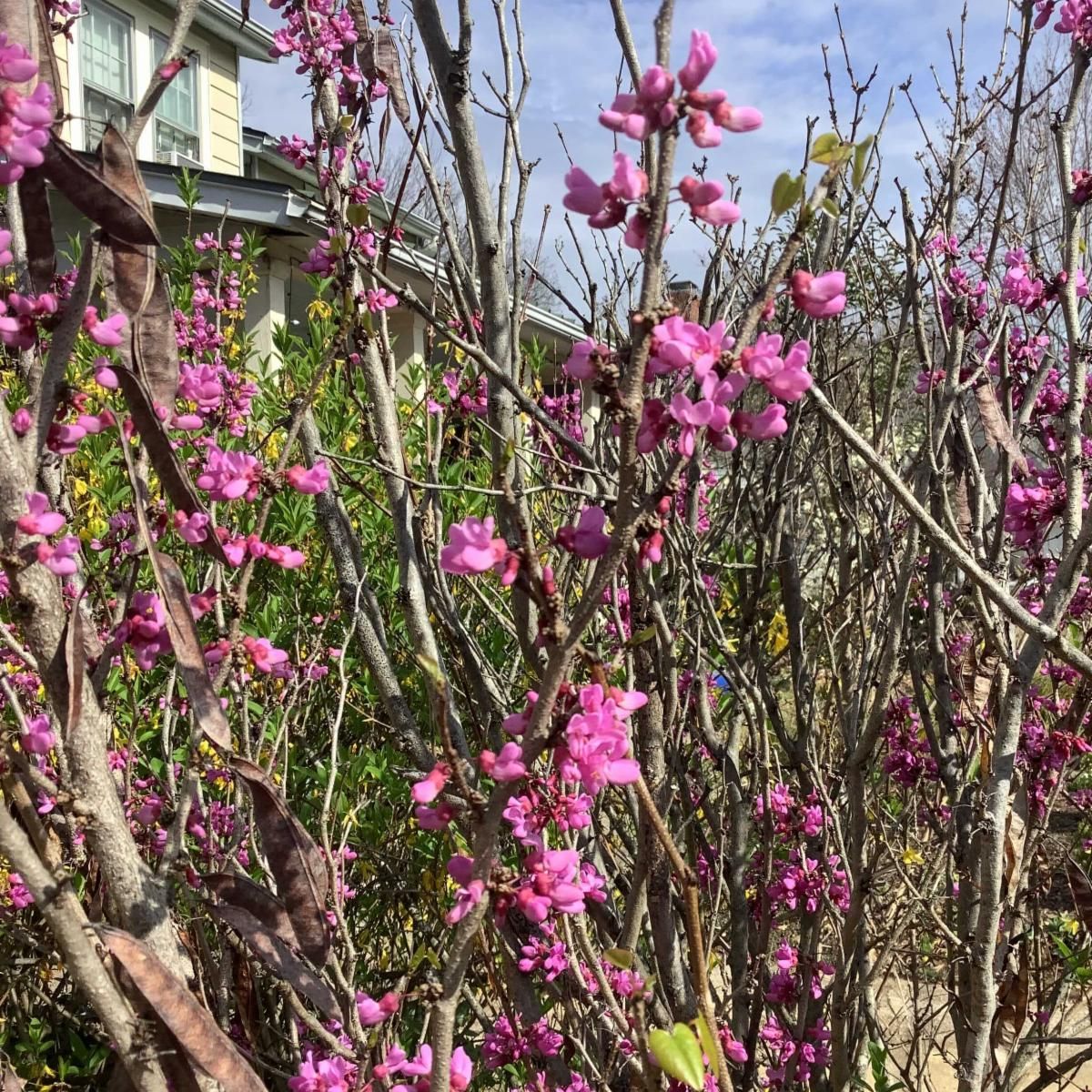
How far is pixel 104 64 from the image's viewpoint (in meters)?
9.34

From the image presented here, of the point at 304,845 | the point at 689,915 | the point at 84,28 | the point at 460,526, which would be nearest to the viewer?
the point at 460,526

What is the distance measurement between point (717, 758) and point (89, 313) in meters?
1.96

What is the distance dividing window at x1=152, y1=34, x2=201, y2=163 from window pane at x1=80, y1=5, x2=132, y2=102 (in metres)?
0.36

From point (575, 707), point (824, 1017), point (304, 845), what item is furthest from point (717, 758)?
point (575, 707)

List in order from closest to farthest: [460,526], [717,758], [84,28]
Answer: [460,526], [717,758], [84,28]

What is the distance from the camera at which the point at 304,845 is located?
1.23 metres

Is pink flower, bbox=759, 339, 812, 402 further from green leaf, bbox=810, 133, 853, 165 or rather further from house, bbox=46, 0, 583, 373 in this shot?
house, bbox=46, 0, 583, 373

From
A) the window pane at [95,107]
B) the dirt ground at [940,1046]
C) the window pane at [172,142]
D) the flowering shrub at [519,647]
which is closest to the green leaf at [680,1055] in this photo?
the flowering shrub at [519,647]

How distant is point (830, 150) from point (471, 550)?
535 millimetres

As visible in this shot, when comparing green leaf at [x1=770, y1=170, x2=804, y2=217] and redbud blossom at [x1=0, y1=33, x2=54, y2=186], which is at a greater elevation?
redbud blossom at [x1=0, y1=33, x2=54, y2=186]

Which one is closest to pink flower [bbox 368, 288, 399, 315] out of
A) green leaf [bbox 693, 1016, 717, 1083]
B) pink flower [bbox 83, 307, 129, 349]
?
pink flower [bbox 83, 307, 129, 349]

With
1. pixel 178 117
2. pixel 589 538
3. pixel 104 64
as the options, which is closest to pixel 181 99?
pixel 178 117

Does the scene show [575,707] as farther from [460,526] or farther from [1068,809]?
[1068,809]

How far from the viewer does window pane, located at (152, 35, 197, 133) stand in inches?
399
